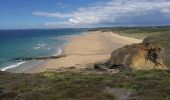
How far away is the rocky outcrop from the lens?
100ft

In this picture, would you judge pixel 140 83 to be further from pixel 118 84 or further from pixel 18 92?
pixel 18 92

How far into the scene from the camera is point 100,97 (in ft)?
43.3

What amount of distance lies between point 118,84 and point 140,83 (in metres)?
1.15

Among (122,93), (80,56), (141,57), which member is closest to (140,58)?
(141,57)

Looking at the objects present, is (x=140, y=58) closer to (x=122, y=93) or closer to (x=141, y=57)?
(x=141, y=57)

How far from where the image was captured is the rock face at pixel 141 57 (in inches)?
1203

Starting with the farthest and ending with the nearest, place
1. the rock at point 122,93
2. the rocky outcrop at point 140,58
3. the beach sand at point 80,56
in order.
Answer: the beach sand at point 80,56
the rocky outcrop at point 140,58
the rock at point 122,93

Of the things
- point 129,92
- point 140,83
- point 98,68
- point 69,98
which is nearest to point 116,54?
point 98,68

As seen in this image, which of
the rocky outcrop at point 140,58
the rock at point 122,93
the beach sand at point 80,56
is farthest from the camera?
the beach sand at point 80,56

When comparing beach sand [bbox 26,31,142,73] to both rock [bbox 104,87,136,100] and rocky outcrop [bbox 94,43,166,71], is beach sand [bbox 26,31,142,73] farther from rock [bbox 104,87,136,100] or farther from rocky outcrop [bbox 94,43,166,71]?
rock [bbox 104,87,136,100]

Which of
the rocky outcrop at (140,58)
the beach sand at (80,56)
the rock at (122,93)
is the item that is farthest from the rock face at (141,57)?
the rock at (122,93)

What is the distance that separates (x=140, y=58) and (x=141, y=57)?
0.55ft

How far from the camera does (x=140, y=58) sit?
30.6 m

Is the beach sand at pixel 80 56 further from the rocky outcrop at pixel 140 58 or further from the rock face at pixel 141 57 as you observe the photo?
the rock face at pixel 141 57
